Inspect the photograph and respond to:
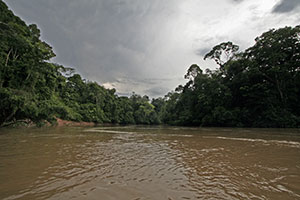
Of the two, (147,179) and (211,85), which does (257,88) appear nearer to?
(211,85)

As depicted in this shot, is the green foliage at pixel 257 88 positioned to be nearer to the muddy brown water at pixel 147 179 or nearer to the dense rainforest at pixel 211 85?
the dense rainforest at pixel 211 85

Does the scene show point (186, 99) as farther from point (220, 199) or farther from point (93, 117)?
point (220, 199)

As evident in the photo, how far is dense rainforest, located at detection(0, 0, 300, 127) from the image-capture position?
14.3m

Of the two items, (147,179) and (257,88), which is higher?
(257,88)

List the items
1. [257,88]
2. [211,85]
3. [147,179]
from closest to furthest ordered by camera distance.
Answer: [147,179] → [257,88] → [211,85]

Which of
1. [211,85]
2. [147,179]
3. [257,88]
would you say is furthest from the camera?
[211,85]

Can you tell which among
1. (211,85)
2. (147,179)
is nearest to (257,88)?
(211,85)

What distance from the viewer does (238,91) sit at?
2708cm

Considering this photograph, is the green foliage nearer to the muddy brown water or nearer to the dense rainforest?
the dense rainforest

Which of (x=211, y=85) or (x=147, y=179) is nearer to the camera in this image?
(x=147, y=179)

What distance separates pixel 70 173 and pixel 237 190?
3.04 meters

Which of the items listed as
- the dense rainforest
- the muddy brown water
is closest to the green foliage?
the dense rainforest

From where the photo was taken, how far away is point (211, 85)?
92.3 ft

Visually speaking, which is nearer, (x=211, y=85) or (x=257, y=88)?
(x=257, y=88)
